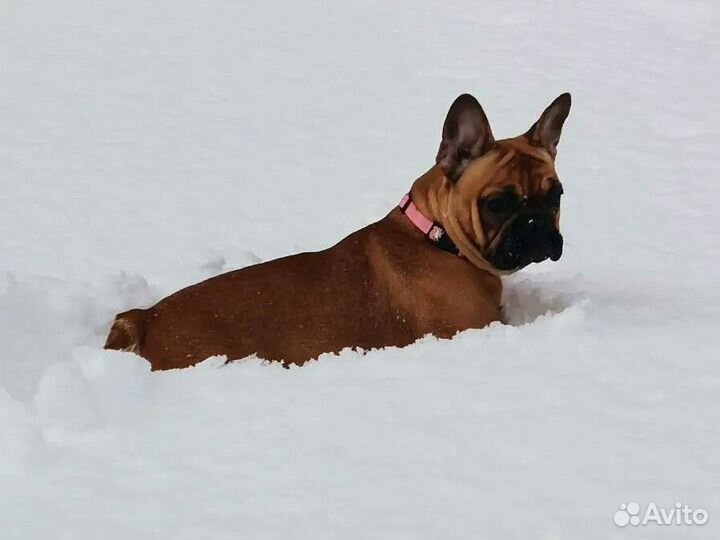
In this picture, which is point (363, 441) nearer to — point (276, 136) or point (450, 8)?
point (276, 136)

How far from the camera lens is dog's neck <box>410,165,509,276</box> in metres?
3.58

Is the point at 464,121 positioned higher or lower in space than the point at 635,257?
higher

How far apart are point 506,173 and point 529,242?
0.82 ft

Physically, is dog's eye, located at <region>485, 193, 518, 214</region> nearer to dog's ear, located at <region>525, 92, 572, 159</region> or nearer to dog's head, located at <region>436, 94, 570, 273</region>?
dog's head, located at <region>436, 94, 570, 273</region>

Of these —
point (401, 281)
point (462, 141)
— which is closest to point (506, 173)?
point (462, 141)

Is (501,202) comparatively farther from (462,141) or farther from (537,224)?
(462,141)

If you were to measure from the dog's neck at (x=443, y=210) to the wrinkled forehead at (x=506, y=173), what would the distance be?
0.27ft

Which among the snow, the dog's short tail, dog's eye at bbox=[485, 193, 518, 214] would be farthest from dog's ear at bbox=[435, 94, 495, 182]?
the dog's short tail

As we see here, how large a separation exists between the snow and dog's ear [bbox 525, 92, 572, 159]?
0.52 metres

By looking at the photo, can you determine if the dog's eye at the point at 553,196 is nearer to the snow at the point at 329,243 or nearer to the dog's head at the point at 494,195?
the dog's head at the point at 494,195

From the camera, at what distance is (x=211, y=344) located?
3.46 metres

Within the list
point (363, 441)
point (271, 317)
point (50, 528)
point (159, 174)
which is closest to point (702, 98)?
point (159, 174)

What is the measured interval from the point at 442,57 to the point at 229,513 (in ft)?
22.0

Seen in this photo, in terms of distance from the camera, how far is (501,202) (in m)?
3.52
